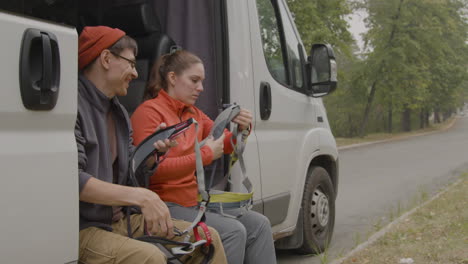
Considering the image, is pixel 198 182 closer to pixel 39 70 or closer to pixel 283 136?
pixel 39 70

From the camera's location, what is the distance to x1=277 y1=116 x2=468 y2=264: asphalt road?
6127mm

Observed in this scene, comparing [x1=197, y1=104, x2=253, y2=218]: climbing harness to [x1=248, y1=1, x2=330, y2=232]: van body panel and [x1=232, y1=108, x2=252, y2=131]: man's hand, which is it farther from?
[x1=248, y1=1, x2=330, y2=232]: van body panel

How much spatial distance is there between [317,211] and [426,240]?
104 centimetres

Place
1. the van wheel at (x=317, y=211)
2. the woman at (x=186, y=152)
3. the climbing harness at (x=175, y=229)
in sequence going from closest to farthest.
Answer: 1. the climbing harness at (x=175, y=229)
2. the woman at (x=186, y=152)
3. the van wheel at (x=317, y=211)

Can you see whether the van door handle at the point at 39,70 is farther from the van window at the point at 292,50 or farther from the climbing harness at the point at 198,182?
the van window at the point at 292,50

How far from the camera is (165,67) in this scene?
340 cm

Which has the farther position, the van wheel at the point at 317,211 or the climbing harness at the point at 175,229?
the van wheel at the point at 317,211

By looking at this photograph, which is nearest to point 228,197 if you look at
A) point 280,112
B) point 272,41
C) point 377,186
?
point 280,112

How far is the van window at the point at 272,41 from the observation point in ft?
13.2

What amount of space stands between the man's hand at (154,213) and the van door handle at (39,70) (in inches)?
23.1

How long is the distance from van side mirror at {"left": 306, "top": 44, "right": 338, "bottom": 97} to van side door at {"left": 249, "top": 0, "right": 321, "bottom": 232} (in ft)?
0.24

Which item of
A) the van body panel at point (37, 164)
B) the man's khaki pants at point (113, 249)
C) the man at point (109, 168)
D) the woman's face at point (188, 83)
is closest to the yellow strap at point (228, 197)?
the man at point (109, 168)

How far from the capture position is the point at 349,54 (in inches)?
796

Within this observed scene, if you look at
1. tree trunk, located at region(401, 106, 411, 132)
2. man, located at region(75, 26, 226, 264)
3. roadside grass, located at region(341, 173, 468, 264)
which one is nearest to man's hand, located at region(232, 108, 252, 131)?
man, located at region(75, 26, 226, 264)
